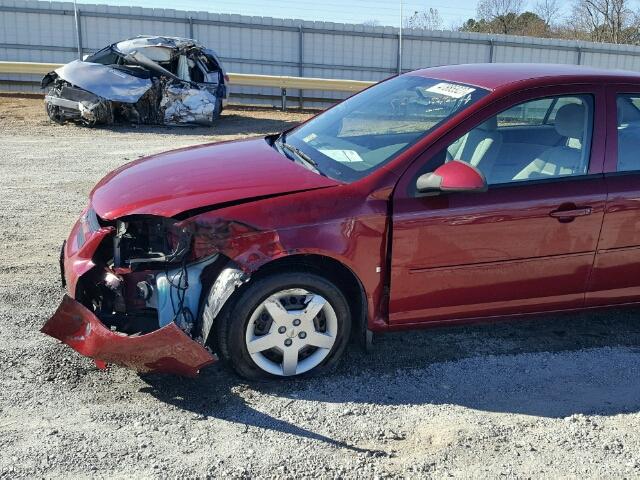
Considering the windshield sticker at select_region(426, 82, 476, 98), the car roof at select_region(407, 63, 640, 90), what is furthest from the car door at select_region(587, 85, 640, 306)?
the windshield sticker at select_region(426, 82, 476, 98)

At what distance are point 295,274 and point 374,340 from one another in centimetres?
102

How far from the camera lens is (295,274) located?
141 inches

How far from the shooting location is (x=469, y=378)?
156 inches

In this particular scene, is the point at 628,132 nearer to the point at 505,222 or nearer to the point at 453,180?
the point at 505,222

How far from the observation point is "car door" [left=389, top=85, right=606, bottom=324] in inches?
147

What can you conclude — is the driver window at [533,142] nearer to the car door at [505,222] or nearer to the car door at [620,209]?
the car door at [505,222]

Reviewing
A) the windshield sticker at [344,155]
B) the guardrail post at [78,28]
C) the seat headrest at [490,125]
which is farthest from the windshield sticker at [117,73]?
the seat headrest at [490,125]

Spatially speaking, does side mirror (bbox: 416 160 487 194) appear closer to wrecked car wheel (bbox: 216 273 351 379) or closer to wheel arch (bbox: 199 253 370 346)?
wheel arch (bbox: 199 253 370 346)

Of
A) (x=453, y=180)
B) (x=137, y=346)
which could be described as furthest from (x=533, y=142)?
(x=137, y=346)

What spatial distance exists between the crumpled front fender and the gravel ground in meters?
0.24

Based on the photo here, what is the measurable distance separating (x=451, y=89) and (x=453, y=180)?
36.6 inches

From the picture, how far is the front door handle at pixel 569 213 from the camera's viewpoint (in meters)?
3.90

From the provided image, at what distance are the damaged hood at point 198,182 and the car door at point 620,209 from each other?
1.74 m

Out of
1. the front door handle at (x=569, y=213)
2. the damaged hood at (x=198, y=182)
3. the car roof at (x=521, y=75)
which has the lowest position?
the front door handle at (x=569, y=213)
